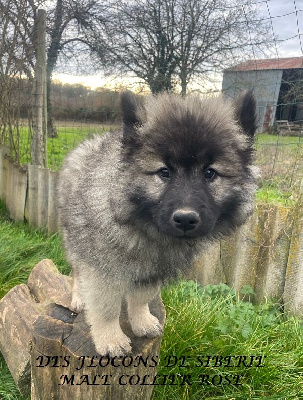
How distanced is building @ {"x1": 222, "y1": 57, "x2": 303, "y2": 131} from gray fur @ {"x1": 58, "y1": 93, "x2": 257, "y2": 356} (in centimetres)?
243

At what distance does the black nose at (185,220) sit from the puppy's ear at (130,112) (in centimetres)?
55

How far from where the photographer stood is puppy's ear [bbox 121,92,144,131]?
1.98 meters

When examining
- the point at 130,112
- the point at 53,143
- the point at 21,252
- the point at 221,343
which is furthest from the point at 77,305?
the point at 53,143

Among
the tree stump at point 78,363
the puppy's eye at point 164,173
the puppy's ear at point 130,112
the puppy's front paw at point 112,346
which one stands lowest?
the tree stump at point 78,363

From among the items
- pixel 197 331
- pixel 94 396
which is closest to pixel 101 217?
pixel 94 396

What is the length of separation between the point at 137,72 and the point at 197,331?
3.11 metres

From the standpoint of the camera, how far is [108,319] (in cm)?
236

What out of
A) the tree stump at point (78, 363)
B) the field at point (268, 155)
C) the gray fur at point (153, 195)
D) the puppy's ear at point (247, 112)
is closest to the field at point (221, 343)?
the field at point (268, 155)

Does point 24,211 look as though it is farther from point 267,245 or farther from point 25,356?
point 267,245

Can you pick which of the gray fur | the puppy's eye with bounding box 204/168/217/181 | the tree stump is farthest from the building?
the tree stump

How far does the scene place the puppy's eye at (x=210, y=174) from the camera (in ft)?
6.20

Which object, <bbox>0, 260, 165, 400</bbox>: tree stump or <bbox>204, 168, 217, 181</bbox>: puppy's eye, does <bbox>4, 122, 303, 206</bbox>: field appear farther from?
<bbox>204, 168, 217, 181</bbox>: puppy's eye

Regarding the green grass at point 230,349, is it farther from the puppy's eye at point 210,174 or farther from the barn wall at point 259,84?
the barn wall at point 259,84

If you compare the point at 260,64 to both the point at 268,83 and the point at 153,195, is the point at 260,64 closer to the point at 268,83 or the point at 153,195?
the point at 268,83
